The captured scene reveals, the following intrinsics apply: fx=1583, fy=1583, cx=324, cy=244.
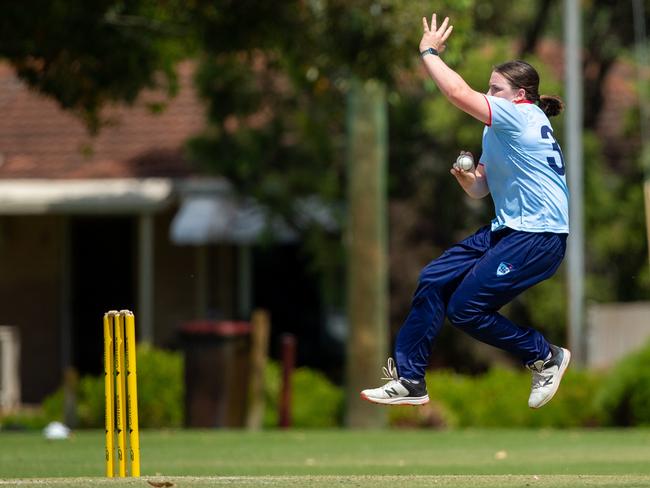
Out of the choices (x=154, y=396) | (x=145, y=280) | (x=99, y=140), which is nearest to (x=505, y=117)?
(x=154, y=396)

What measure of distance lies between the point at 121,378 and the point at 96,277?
1730 cm

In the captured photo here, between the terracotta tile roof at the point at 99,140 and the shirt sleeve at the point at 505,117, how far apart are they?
55.8 feet

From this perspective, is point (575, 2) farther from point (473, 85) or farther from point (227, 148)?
point (227, 148)

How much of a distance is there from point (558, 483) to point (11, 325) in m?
18.4

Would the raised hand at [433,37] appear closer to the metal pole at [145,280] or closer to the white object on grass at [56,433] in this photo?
the white object on grass at [56,433]

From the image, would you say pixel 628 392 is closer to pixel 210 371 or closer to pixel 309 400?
pixel 309 400

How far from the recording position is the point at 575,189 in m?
21.9

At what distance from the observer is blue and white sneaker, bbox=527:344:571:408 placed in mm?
9242

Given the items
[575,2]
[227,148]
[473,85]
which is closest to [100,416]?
[227,148]

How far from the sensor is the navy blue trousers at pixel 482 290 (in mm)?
8836

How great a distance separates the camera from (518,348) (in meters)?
9.18

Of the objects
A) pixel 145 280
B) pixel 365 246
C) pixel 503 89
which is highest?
pixel 503 89

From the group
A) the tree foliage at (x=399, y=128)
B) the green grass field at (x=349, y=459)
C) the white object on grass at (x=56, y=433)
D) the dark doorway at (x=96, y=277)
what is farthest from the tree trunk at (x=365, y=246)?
the dark doorway at (x=96, y=277)

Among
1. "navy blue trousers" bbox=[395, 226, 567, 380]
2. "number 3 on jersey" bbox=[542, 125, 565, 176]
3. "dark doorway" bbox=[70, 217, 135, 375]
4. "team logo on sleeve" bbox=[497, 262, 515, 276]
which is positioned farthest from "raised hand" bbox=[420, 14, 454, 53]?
"dark doorway" bbox=[70, 217, 135, 375]
